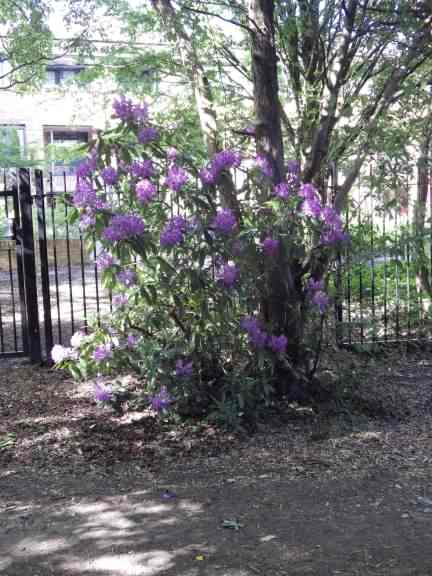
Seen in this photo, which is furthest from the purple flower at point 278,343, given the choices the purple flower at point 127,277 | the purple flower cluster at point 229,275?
the purple flower at point 127,277

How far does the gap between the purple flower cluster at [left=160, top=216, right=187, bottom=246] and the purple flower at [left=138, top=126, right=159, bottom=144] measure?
0.62 metres

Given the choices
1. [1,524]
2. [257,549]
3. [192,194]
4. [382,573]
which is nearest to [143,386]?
[192,194]

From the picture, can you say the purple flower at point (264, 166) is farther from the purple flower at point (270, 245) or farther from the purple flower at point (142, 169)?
the purple flower at point (142, 169)

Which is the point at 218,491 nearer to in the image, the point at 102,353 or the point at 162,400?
the point at 162,400

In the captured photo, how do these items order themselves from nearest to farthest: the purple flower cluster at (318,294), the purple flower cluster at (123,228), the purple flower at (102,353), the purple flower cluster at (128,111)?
the purple flower cluster at (123,228)
the purple flower cluster at (128,111)
the purple flower cluster at (318,294)
the purple flower at (102,353)

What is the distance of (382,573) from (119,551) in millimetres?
1258

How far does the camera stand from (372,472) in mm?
4246

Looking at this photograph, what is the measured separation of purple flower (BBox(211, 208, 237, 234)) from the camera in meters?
4.54

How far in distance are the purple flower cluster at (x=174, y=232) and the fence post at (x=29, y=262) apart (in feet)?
9.56

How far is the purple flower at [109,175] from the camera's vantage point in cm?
464

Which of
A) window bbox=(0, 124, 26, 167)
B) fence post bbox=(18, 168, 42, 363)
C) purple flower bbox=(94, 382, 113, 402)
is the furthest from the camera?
window bbox=(0, 124, 26, 167)

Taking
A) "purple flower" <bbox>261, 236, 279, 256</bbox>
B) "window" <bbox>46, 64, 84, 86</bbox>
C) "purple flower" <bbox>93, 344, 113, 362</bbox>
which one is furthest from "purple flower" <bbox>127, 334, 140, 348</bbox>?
"window" <bbox>46, 64, 84, 86</bbox>

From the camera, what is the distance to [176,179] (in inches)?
179

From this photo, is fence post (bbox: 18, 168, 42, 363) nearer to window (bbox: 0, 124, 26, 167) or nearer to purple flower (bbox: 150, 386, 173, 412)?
purple flower (bbox: 150, 386, 173, 412)
